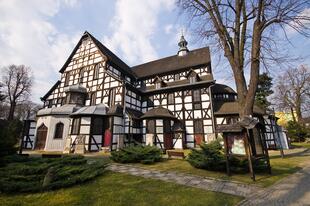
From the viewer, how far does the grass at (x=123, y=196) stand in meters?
4.21

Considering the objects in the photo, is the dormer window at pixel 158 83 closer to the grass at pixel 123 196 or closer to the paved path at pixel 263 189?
the paved path at pixel 263 189

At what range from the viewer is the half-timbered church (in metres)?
16.7

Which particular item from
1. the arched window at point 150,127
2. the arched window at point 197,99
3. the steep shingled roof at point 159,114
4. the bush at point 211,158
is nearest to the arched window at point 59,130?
the steep shingled roof at point 159,114

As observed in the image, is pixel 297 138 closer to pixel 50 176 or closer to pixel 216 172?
pixel 216 172

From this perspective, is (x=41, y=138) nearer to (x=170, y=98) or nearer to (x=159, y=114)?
(x=159, y=114)

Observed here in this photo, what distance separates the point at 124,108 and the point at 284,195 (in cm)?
1552

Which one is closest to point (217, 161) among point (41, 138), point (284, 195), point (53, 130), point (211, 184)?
point (211, 184)

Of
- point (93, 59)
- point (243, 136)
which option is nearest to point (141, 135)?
point (93, 59)

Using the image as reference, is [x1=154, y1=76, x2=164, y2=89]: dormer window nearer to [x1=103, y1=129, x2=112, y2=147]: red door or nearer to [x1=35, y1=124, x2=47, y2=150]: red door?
[x1=103, y1=129, x2=112, y2=147]: red door

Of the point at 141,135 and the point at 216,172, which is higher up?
the point at 141,135

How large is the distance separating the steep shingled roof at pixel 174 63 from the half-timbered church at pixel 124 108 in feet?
0.59

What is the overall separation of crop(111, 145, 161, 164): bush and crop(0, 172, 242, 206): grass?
3799 millimetres

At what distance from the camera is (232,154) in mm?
7305

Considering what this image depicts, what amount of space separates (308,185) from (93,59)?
23332 millimetres
